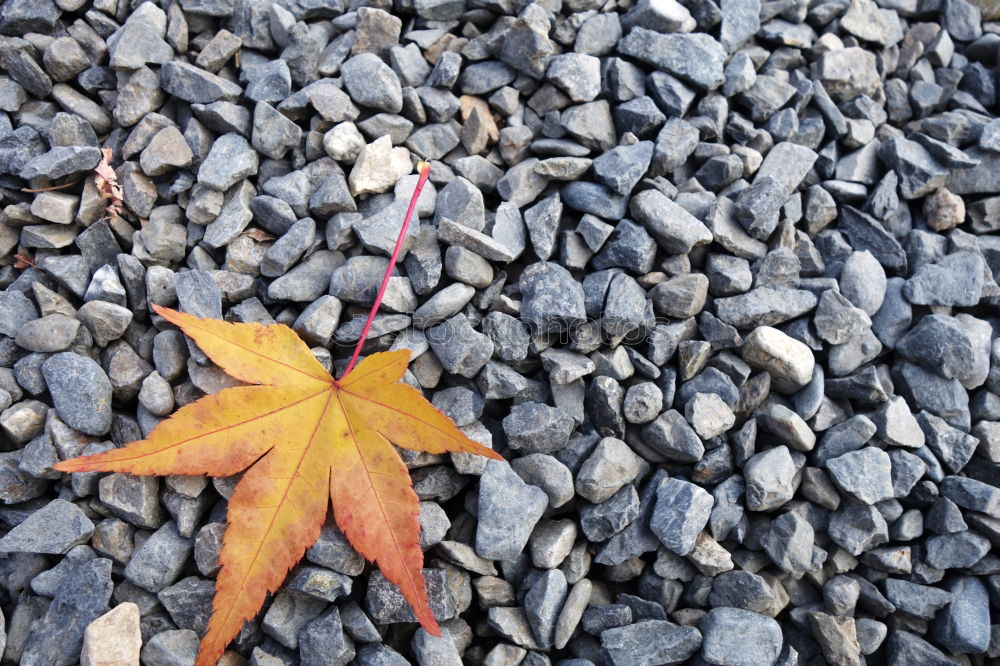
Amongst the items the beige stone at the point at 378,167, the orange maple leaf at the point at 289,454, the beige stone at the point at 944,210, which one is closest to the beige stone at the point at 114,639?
the orange maple leaf at the point at 289,454

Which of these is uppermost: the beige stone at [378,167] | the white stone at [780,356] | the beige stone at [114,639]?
the beige stone at [378,167]

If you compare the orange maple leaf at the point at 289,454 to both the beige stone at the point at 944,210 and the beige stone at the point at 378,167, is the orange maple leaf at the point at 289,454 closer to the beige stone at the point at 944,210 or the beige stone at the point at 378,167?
the beige stone at the point at 378,167

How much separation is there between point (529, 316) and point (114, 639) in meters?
1.17

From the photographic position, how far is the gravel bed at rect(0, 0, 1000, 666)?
1.64 m

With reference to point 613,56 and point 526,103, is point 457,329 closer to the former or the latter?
point 526,103

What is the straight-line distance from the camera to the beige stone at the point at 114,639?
145 cm

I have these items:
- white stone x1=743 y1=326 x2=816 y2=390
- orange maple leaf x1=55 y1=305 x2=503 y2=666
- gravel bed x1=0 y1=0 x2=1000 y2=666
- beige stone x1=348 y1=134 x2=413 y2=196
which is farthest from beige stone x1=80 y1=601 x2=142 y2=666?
white stone x1=743 y1=326 x2=816 y2=390

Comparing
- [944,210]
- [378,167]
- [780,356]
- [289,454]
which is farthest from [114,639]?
[944,210]

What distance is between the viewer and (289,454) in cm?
154

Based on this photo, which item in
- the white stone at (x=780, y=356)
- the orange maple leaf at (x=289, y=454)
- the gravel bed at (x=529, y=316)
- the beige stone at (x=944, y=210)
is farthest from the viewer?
the beige stone at (x=944, y=210)

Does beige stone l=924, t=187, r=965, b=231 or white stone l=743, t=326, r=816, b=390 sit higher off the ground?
beige stone l=924, t=187, r=965, b=231

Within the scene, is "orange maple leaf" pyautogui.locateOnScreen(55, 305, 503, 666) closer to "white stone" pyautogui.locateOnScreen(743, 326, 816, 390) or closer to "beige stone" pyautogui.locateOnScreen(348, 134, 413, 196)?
"beige stone" pyautogui.locateOnScreen(348, 134, 413, 196)

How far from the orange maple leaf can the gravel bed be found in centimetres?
14

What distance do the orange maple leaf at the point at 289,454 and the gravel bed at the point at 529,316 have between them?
0.14 m
